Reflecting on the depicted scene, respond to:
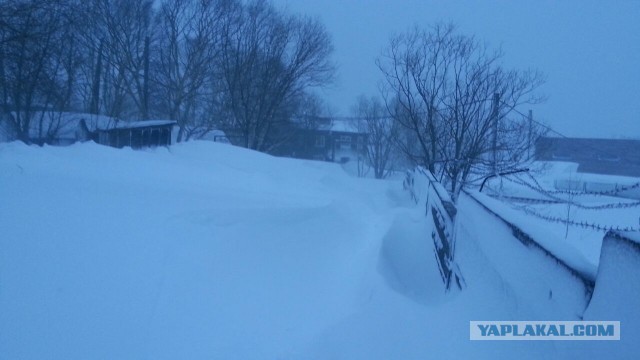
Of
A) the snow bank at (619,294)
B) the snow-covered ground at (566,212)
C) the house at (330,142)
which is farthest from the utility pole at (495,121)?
the house at (330,142)

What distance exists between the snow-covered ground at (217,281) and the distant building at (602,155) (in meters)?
18.9

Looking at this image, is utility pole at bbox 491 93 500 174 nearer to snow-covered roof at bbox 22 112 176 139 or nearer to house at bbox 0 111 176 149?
house at bbox 0 111 176 149

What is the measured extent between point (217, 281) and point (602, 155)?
2446 cm

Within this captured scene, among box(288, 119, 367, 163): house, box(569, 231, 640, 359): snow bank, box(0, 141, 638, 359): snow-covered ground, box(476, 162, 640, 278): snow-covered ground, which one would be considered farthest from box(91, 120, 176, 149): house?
box(288, 119, 367, 163): house

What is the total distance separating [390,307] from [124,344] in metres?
2.24

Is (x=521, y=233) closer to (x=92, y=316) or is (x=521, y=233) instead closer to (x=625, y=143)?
(x=92, y=316)

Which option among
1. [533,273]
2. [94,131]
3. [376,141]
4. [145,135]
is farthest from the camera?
[376,141]

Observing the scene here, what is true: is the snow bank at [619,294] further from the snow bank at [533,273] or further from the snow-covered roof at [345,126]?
the snow-covered roof at [345,126]

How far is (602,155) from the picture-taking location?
23328mm

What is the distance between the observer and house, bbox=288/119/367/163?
4402 centimetres

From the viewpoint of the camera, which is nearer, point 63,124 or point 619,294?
point 619,294

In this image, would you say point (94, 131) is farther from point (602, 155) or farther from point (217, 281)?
point (602, 155)

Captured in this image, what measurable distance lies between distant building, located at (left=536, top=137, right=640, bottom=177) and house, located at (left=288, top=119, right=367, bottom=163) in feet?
72.9

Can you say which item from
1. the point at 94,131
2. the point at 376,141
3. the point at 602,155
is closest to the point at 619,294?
the point at 94,131
